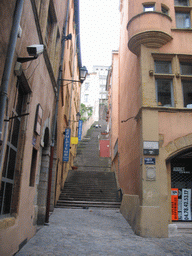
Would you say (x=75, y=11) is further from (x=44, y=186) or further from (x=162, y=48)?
(x=44, y=186)

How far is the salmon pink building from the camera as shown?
7.60 meters

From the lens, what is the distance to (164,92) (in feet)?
29.3

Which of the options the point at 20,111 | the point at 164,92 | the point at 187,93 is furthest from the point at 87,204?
the point at 20,111

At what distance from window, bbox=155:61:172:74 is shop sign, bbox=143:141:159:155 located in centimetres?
296

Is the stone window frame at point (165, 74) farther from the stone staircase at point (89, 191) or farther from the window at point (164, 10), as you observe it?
the stone staircase at point (89, 191)

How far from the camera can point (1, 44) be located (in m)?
3.57

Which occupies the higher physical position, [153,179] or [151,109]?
[151,109]

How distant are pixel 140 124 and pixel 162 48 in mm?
3125

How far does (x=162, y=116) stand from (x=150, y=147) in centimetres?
125

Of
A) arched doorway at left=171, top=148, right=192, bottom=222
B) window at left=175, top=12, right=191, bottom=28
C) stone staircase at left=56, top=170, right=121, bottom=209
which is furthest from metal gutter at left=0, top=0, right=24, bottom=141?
stone staircase at left=56, top=170, right=121, bottom=209

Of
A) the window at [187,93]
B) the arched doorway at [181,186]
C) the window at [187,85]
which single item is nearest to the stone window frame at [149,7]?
the window at [187,85]

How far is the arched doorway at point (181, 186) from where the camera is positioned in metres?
8.34

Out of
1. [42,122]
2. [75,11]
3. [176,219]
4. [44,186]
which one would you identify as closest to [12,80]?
[42,122]

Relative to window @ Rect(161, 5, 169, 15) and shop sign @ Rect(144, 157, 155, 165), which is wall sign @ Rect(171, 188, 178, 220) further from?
window @ Rect(161, 5, 169, 15)
